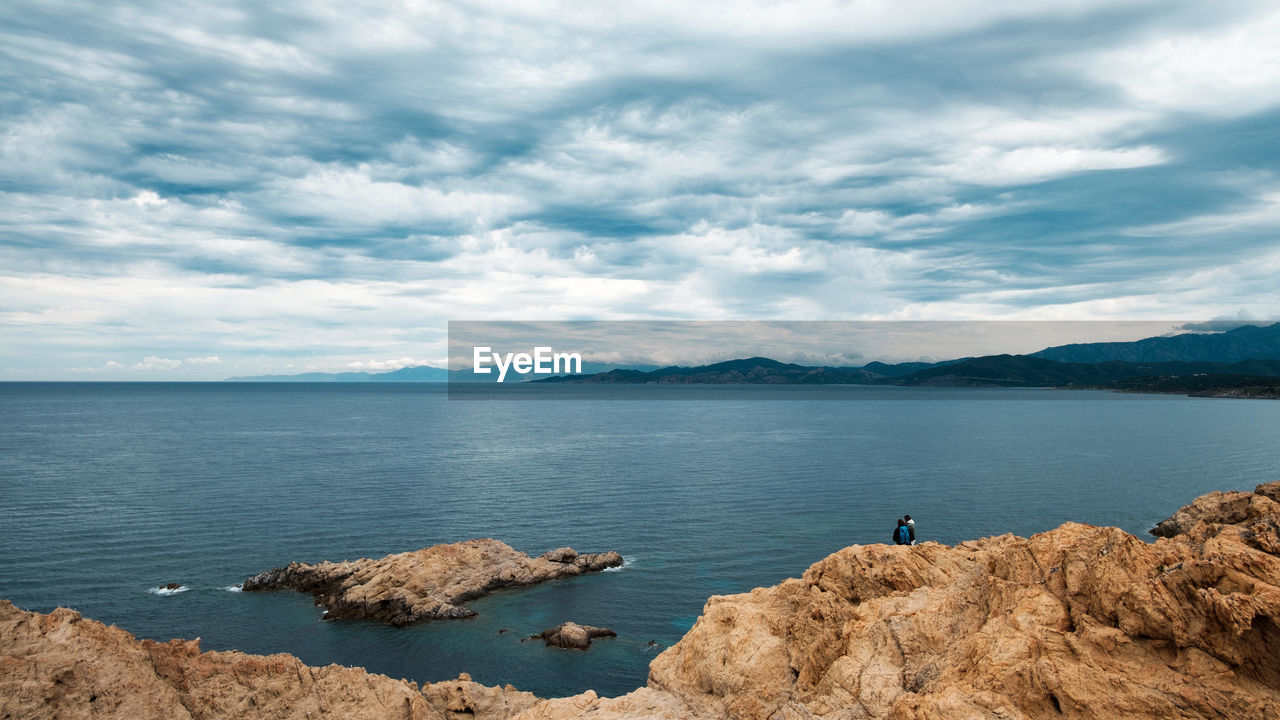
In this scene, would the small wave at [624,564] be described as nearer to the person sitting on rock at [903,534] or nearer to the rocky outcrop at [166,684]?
the person sitting on rock at [903,534]

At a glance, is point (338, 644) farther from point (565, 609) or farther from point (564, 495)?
point (564, 495)

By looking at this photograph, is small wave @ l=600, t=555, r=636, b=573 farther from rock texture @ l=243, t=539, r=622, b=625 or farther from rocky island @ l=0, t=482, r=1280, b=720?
rocky island @ l=0, t=482, r=1280, b=720

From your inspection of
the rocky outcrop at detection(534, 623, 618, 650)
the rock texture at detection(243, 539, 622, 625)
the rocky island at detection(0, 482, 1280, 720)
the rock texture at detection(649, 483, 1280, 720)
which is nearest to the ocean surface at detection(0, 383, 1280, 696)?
the rocky outcrop at detection(534, 623, 618, 650)

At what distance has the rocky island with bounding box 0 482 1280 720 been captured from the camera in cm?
1156

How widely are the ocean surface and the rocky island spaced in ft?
42.3

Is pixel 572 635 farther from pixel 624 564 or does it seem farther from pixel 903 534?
pixel 903 534

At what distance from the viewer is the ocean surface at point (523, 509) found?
3869 centimetres

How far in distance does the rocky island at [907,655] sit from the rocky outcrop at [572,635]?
10962 mm

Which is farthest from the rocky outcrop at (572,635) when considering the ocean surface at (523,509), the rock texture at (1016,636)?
the rock texture at (1016,636)

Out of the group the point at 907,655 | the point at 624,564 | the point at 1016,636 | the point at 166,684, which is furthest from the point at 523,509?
the point at 1016,636

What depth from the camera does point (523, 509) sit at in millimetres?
67375

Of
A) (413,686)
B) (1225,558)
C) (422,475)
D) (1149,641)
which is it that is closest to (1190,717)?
(1149,641)

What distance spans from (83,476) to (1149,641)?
100 m

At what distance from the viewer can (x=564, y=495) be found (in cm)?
7381
